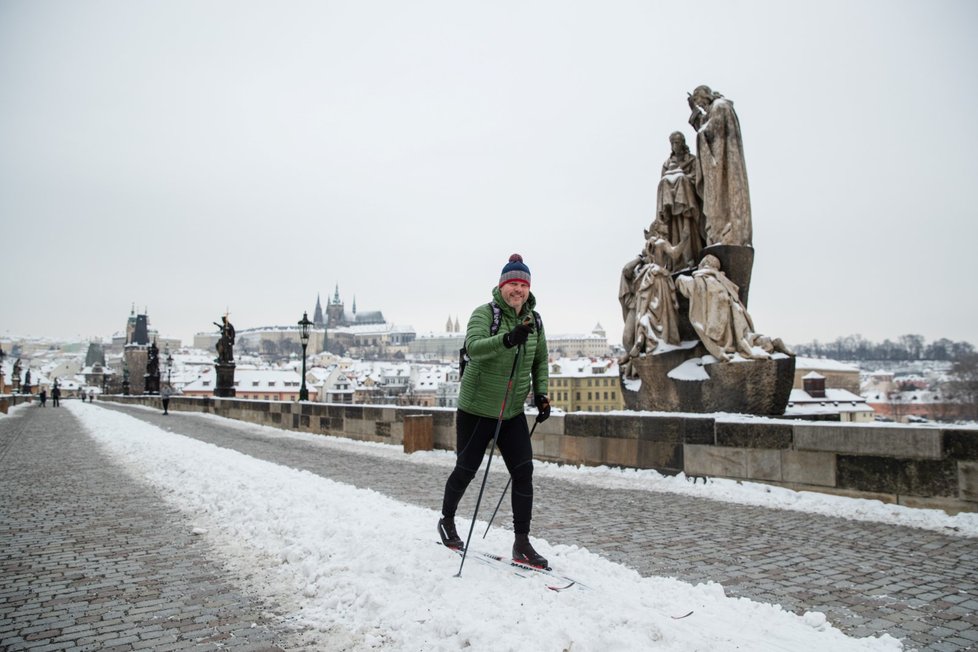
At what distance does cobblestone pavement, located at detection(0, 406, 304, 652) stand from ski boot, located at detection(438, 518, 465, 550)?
1.16 meters

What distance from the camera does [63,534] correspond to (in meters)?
5.25

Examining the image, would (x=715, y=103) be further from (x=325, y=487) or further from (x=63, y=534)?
(x=63, y=534)

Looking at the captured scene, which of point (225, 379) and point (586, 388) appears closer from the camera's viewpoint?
point (225, 379)

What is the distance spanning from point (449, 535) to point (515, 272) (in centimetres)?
177

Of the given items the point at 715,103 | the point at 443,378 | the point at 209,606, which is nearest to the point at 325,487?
the point at 209,606

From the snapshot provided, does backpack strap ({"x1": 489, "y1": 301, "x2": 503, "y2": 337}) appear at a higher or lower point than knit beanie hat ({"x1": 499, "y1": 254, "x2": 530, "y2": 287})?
lower

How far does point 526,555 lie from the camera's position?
150 inches

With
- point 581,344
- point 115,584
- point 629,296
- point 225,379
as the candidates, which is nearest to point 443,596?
point 115,584

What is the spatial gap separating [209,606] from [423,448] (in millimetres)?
9034

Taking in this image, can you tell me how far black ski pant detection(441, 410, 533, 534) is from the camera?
12.7ft

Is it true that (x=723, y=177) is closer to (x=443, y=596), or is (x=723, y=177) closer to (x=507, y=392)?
(x=507, y=392)

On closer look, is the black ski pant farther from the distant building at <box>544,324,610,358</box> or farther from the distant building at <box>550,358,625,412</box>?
the distant building at <box>544,324,610,358</box>

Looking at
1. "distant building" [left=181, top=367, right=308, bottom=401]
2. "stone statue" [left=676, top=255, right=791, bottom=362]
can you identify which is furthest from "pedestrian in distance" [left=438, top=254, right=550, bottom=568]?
"distant building" [left=181, top=367, right=308, bottom=401]

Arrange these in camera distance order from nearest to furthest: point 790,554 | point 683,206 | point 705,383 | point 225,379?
1. point 790,554
2. point 705,383
3. point 683,206
4. point 225,379
